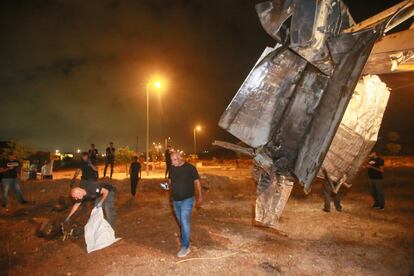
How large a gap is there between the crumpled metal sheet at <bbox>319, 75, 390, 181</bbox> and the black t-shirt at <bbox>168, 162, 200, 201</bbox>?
2.19m

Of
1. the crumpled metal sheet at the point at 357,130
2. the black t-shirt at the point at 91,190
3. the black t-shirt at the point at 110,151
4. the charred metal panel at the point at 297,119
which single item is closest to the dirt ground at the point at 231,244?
the black t-shirt at the point at 91,190

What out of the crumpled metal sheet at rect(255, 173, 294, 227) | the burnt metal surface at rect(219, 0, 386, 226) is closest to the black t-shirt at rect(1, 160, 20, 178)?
the burnt metal surface at rect(219, 0, 386, 226)

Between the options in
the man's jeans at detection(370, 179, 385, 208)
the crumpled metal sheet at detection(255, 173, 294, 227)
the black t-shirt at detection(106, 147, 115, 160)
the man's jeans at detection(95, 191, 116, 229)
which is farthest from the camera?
the black t-shirt at detection(106, 147, 115, 160)

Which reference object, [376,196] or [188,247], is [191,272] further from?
[376,196]

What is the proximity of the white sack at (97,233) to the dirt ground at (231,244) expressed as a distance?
152 millimetres

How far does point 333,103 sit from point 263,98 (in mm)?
1133

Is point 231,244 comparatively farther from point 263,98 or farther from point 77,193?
point 77,193

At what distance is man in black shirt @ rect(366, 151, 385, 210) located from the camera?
8.55m

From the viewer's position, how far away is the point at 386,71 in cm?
482

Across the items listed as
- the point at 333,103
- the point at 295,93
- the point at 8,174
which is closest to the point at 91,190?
the point at 295,93

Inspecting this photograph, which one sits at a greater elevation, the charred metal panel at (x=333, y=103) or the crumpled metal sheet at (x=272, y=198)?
the charred metal panel at (x=333, y=103)

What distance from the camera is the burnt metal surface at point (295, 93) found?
373cm

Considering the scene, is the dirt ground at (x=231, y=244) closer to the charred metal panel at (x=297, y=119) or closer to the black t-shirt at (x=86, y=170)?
the black t-shirt at (x=86, y=170)

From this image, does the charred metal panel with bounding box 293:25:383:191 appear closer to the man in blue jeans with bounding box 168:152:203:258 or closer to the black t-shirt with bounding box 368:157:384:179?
the man in blue jeans with bounding box 168:152:203:258
